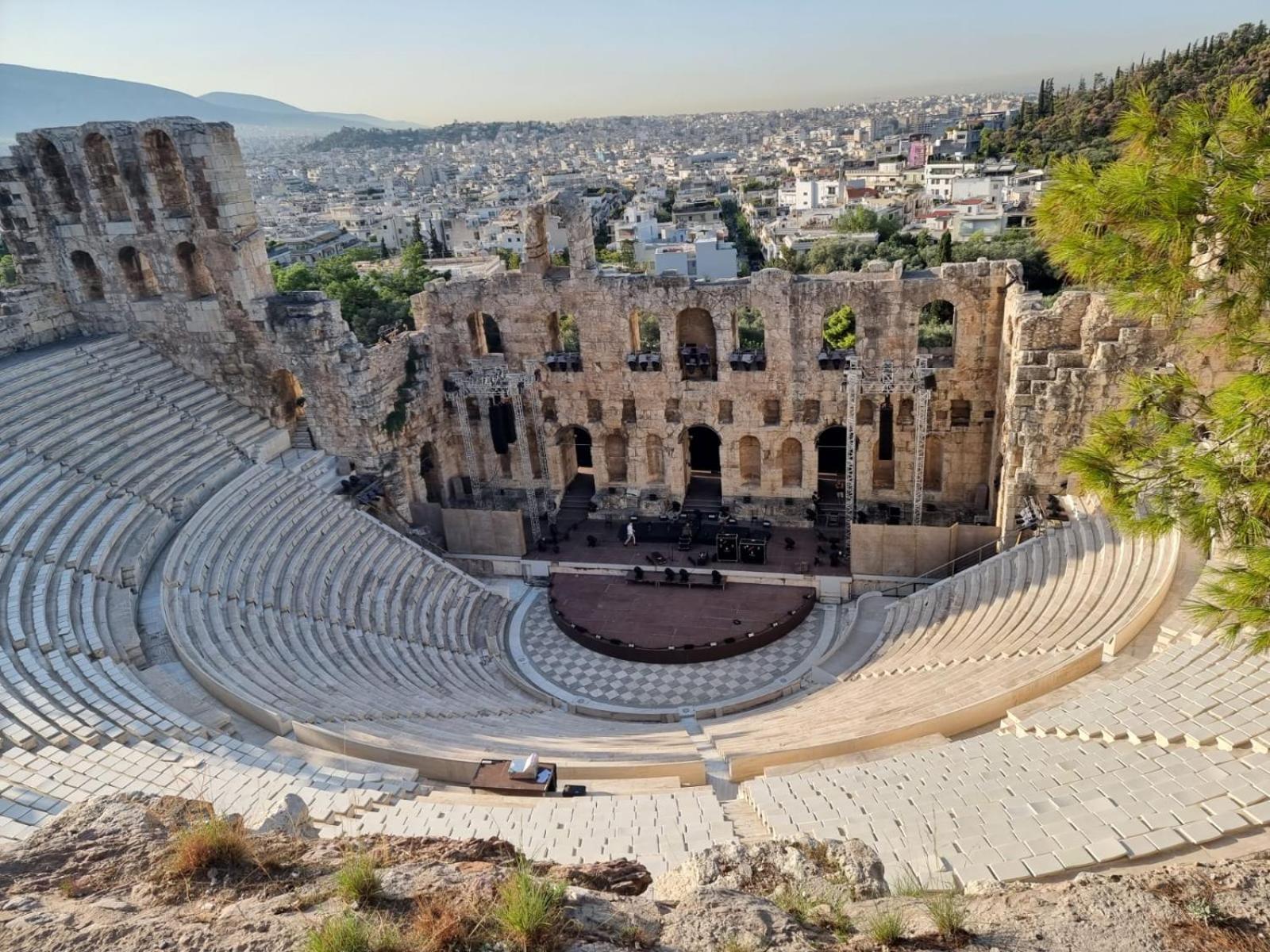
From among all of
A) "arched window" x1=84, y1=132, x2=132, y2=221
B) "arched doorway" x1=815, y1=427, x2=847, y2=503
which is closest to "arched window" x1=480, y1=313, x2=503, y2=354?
"arched window" x1=84, y1=132, x2=132, y2=221

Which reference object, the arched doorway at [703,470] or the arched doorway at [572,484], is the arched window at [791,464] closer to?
the arched doorway at [703,470]

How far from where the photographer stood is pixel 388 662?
16484mm

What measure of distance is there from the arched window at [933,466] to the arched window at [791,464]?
3.55m

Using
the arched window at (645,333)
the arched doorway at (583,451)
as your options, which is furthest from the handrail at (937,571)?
the arched doorway at (583,451)

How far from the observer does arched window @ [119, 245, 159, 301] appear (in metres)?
22.4

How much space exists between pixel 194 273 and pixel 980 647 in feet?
71.4

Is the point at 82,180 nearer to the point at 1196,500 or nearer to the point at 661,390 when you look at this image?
the point at 661,390

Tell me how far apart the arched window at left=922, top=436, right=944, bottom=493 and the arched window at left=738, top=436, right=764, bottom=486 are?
4.79m

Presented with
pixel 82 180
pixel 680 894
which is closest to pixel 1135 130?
pixel 680 894

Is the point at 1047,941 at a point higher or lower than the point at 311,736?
higher

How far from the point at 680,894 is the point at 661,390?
18.3 metres

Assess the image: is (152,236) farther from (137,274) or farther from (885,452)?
(885,452)

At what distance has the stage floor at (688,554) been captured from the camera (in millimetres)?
22078

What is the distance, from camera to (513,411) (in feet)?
83.6
